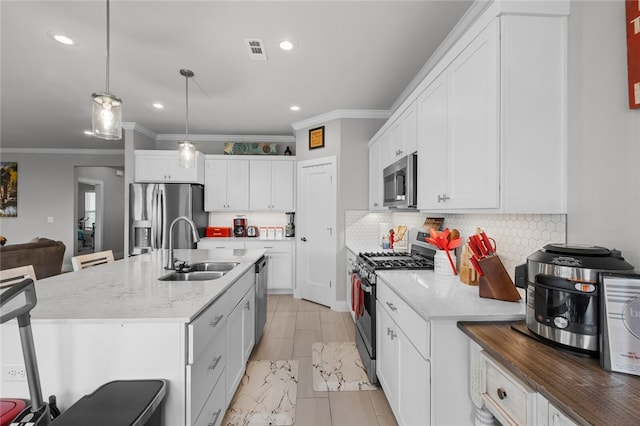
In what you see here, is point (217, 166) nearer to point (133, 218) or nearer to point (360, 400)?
point (133, 218)

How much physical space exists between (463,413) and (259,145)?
4815mm

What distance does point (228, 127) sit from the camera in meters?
4.76

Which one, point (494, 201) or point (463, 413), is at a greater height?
point (494, 201)

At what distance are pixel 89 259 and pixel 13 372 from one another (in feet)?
5.36

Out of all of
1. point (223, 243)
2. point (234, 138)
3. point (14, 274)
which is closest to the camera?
point (14, 274)

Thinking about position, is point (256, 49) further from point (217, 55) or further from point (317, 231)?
point (317, 231)

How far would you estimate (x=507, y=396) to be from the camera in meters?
0.94

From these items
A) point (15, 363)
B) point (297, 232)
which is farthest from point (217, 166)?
point (15, 363)

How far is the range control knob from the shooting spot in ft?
3.10

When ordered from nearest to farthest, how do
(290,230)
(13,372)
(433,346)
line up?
(13,372), (433,346), (290,230)

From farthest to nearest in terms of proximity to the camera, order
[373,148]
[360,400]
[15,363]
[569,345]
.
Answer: [373,148] < [360,400] < [15,363] < [569,345]

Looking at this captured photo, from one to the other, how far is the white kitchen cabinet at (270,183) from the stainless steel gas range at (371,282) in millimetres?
2645

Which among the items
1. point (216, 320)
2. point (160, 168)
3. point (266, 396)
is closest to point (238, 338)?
point (266, 396)

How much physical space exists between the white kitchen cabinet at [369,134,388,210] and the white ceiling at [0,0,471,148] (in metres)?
0.61
